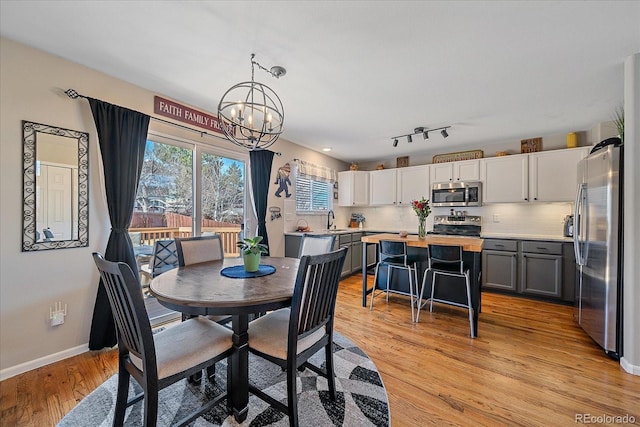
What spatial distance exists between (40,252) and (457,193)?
5.43 metres

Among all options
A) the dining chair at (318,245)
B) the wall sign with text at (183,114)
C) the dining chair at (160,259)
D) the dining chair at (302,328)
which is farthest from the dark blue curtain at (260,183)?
the dining chair at (302,328)

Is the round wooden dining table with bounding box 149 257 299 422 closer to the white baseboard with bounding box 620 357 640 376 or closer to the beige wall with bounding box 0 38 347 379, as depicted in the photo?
the beige wall with bounding box 0 38 347 379

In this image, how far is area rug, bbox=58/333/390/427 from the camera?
1.60m

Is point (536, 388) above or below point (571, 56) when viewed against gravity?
below

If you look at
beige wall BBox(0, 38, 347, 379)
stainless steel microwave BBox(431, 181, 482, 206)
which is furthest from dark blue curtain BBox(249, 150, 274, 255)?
stainless steel microwave BBox(431, 181, 482, 206)

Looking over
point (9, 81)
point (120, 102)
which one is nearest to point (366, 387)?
point (120, 102)

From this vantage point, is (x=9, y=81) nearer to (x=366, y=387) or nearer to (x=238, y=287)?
(x=238, y=287)

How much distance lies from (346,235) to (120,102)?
370 cm

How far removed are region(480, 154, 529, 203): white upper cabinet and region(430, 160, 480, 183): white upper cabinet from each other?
0.11m

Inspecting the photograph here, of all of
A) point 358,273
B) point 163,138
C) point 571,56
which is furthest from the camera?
point 358,273

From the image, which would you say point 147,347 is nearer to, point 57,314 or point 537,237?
point 57,314

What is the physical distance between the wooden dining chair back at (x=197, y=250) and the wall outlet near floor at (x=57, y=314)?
0.99 meters

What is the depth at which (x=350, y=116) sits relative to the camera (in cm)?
349

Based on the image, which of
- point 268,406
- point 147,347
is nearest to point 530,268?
point 268,406
